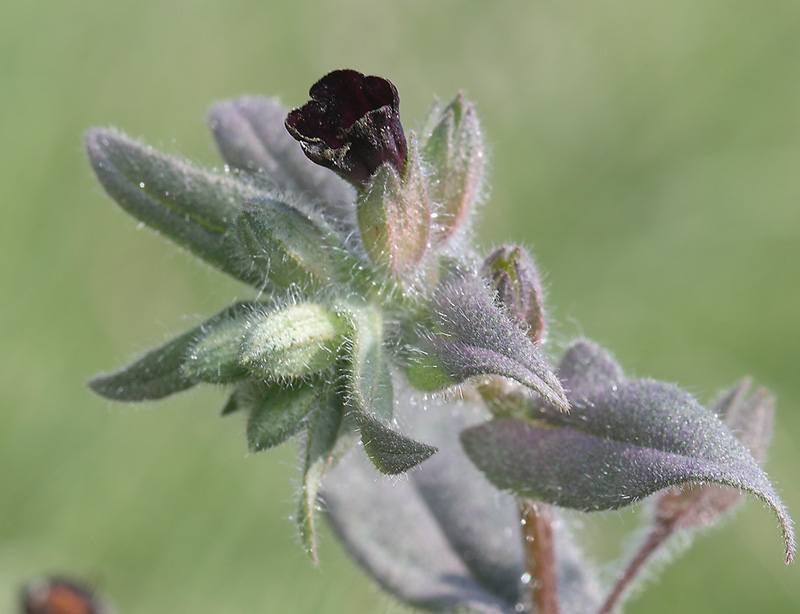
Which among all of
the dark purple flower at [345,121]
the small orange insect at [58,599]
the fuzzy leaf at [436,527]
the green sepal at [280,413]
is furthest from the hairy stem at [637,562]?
the small orange insect at [58,599]

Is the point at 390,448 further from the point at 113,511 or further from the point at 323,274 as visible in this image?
the point at 113,511

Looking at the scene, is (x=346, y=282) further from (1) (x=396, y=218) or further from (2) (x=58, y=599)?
(2) (x=58, y=599)

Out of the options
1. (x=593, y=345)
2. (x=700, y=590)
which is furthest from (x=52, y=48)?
(x=700, y=590)

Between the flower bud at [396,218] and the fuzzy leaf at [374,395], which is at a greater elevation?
the flower bud at [396,218]

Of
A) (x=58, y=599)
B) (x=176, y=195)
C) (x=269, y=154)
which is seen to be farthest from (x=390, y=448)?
(x=58, y=599)

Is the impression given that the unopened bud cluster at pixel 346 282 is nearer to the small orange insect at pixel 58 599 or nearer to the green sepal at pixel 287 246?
the green sepal at pixel 287 246

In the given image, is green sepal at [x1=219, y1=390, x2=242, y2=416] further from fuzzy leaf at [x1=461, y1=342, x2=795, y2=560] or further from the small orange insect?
the small orange insect
